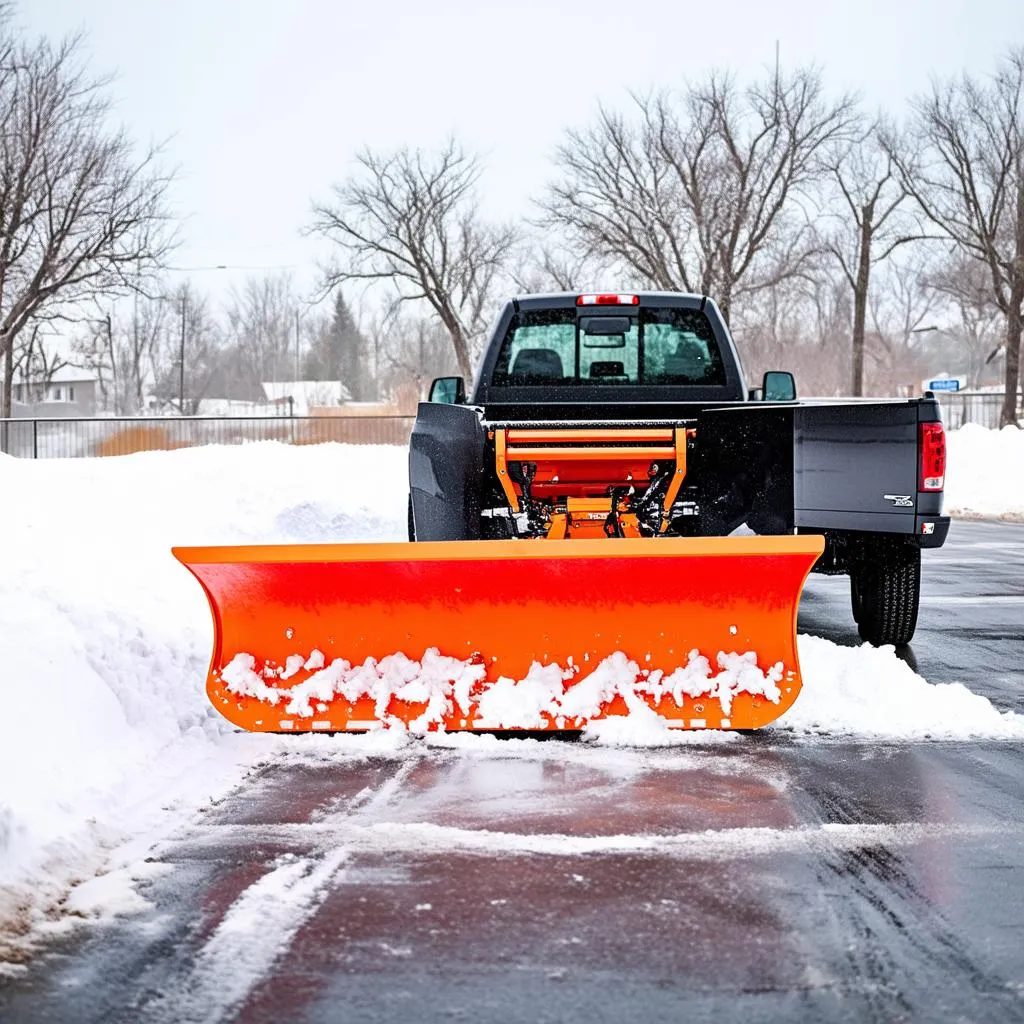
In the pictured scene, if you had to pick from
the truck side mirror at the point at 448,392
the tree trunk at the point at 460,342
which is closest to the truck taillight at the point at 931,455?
the truck side mirror at the point at 448,392

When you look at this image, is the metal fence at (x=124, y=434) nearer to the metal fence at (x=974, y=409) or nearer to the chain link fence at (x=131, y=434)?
the chain link fence at (x=131, y=434)

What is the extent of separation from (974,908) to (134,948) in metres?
2.12

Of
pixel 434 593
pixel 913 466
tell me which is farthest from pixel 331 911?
pixel 913 466

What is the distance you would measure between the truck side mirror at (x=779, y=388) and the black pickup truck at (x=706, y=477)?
0.39 ft

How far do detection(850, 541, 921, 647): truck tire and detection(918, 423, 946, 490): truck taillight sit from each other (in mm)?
716

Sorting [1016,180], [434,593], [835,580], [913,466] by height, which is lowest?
[835,580]

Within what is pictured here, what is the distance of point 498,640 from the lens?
17.8 ft

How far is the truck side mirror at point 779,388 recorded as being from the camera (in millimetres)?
8094

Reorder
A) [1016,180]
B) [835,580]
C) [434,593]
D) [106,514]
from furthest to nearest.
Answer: [1016,180]
[835,580]
[106,514]
[434,593]

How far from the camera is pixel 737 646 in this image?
545cm

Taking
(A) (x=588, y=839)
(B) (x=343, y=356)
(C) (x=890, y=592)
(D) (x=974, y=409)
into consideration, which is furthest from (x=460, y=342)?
(B) (x=343, y=356)

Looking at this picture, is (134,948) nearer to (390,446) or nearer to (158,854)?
(158,854)

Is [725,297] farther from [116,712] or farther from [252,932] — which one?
[252,932]

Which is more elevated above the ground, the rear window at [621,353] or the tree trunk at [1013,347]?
the tree trunk at [1013,347]
